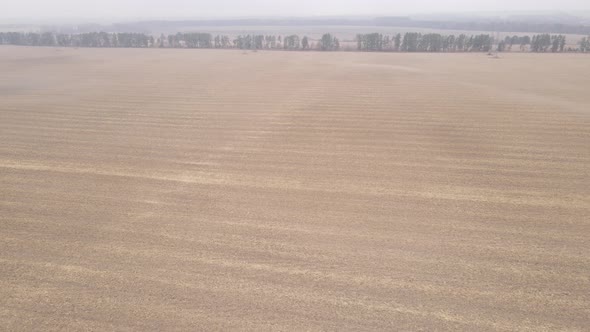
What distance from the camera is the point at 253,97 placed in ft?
97.4

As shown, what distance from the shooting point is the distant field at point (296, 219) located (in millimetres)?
7680

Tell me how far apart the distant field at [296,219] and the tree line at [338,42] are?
56.0m

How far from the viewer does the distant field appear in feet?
25.2

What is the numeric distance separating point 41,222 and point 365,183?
367 inches

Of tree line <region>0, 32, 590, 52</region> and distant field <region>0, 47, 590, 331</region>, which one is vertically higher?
tree line <region>0, 32, 590, 52</region>

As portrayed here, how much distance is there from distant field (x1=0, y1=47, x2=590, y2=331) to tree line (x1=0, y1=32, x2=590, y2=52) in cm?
5604

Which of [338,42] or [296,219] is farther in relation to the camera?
[338,42]

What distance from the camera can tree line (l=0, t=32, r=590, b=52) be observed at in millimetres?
75062

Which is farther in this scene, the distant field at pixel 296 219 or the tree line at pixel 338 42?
the tree line at pixel 338 42

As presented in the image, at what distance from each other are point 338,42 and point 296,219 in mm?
78084

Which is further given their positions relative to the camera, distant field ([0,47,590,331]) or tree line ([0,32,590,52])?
tree line ([0,32,590,52])

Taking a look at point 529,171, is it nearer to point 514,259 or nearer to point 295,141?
point 514,259

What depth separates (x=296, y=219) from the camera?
36.3 ft

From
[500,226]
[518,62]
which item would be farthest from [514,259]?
[518,62]
